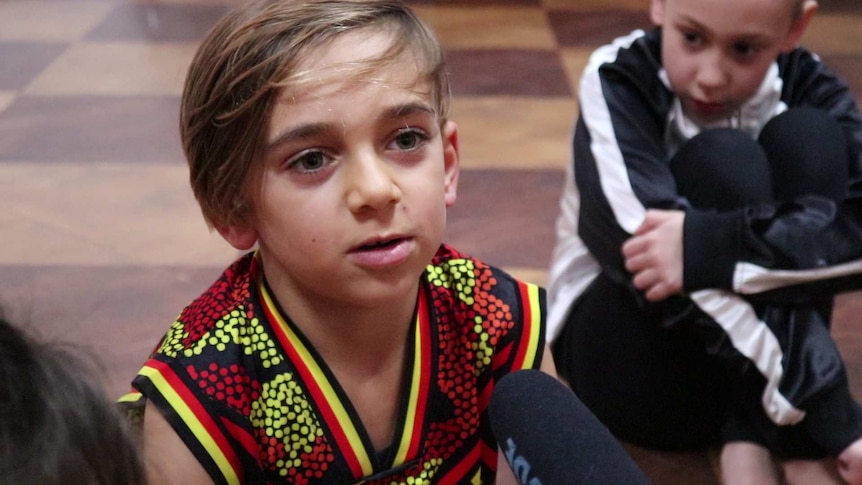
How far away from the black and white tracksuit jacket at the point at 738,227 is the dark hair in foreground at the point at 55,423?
0.71 meters

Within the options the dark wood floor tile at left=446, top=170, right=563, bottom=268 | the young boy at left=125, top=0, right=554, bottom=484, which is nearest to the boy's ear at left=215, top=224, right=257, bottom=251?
the young boy at left=125, top=0, right=554, bottom=484

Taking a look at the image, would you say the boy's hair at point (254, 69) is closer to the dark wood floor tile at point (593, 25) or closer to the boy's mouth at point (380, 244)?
the boy's mouth at point (380, 244)

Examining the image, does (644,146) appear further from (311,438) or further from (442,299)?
(311,438)

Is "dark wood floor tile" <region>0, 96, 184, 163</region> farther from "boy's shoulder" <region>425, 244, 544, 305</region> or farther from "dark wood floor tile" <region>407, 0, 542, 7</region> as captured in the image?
"boy's shoulder" <region>425, 244, 544, 305</region>

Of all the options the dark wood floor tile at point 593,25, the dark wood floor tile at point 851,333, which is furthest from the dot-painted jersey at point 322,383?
the dark wood floor tile at point 593,25

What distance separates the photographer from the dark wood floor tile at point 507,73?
2.14 m

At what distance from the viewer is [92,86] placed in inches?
84.0

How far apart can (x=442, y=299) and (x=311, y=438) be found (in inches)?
6.5

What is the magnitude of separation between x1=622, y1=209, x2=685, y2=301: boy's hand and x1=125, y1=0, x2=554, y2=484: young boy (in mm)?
210

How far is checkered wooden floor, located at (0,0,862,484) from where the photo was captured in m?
1.41

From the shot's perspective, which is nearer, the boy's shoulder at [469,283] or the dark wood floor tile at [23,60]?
the boy's shoulder at [469,283]

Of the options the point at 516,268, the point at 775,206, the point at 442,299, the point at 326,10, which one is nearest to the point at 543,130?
the point at 516,268

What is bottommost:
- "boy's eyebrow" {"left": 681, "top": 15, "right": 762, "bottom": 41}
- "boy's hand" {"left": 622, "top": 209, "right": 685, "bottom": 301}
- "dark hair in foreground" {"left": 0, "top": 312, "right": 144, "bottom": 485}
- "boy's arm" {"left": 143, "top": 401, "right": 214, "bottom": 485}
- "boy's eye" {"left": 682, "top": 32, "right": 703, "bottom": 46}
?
"boy's hand" {"left": 622, "top": 209, "right": 685, "bottom": 301}

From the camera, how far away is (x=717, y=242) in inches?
40.2
